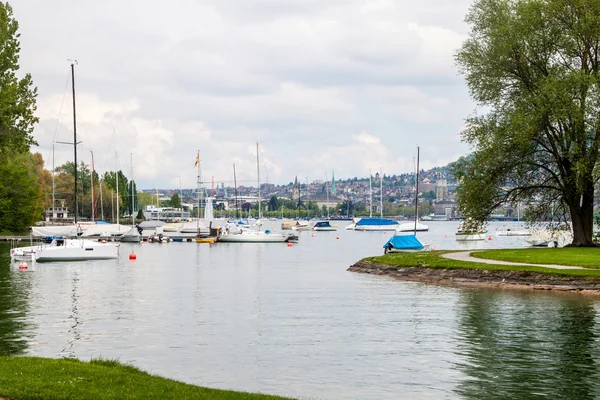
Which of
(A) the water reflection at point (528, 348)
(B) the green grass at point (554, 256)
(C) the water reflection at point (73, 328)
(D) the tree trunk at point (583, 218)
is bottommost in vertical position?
(A) the water reflection at point (528, 348)

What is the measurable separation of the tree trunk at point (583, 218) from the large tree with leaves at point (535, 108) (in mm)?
72

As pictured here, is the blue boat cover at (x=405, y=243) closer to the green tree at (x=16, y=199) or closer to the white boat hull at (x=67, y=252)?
the white boat hull at (x=67, y=252)

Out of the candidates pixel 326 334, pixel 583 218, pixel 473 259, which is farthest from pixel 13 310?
pixel 583 218

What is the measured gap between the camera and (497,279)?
48000 millimetres

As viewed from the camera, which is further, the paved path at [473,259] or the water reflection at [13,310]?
the paved path at [473,259]

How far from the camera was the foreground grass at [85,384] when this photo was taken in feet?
54.4

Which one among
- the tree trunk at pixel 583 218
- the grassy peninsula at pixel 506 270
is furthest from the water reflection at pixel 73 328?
the tree trunk at pixel 583 218

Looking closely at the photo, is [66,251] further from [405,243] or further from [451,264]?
[451,264]

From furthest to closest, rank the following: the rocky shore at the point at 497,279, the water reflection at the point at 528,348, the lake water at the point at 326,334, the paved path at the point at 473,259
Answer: the paved path at the point at 473,259
the rocky shore at the point at 497,279
the lake water at the point at 326,334
the water reflection at the point at 528,348

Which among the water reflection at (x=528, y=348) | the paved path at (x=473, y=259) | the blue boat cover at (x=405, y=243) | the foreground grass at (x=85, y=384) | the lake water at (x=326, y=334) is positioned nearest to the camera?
the foreground grass at (x=85, y=384)

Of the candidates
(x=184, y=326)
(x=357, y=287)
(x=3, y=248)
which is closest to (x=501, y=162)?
(x=357, y=287)

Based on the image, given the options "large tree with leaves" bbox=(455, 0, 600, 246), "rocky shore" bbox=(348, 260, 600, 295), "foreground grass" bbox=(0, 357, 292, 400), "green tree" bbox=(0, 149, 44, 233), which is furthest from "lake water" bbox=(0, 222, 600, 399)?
"green tree" bbox=(0, 149, 44, 233)

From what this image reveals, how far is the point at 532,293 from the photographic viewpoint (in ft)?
142

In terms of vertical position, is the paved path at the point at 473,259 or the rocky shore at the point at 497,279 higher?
the paved path at the point at 473,259
